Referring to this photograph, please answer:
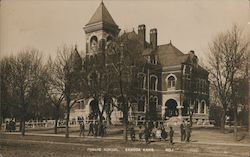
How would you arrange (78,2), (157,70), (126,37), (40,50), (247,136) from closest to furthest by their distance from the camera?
(247,136) < (78,2) < (40,50) < (126,37) < (157,70)

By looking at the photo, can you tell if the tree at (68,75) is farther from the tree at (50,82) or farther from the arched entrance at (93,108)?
the arched entrance at (93,108)

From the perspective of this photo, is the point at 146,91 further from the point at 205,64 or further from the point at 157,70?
the point at 205,64

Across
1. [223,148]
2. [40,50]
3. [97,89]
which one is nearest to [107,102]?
[97,89]

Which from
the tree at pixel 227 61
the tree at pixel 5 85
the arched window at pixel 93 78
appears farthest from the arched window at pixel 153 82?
the tree at pixel 5 85

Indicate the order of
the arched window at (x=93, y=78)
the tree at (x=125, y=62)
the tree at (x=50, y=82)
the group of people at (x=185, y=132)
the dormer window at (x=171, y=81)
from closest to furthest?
the group of people at (x=185, y=132) < the tree at (x=125, y=62) < the tree at (x=50, y=82) < the arched window at (x=93, y=78) < the dormer window at (x=171, y=81)

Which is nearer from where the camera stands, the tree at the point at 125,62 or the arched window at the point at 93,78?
the tree at the point at 125,62

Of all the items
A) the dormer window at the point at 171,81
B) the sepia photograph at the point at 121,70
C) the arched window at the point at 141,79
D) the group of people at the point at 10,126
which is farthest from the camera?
the dormer window at the point at 171,81

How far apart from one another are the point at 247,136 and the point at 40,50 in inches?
292

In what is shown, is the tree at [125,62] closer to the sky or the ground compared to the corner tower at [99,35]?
closer to the ground

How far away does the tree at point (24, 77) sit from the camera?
617 inches

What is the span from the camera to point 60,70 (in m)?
19.3

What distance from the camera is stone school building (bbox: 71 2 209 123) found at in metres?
16.8

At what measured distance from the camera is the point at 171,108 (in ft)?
78.8

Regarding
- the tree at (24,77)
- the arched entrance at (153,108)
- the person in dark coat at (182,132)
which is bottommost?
the person in dark coat at (182,132)
